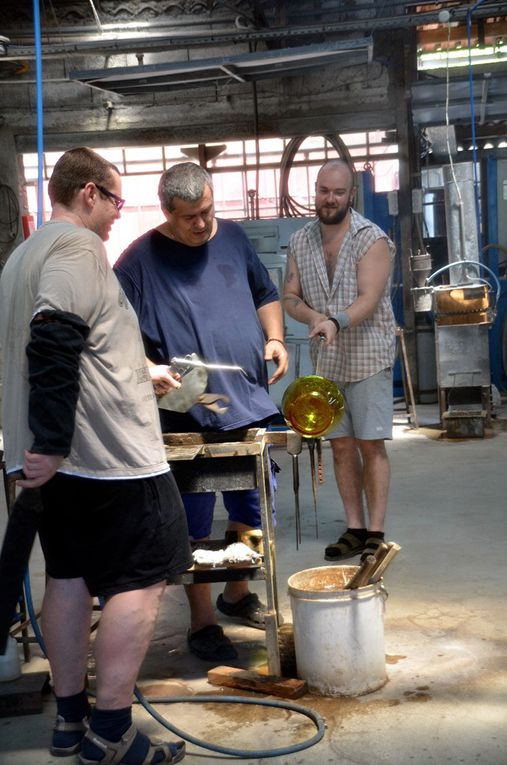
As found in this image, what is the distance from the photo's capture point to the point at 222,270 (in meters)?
2.98

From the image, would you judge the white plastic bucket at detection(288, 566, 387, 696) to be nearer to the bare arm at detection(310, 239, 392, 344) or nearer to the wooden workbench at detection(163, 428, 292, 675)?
the wooden workbench at detection(163, 428, 292, 675)

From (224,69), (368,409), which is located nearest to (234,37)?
(224,69)

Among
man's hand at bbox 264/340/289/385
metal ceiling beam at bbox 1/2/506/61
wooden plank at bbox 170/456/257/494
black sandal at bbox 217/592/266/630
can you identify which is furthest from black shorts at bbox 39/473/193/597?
metal ceiling beam at bbox 1/2/506/61

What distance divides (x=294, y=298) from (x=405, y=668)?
172cm

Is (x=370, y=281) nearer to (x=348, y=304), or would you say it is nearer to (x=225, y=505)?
(x=348, y=304)

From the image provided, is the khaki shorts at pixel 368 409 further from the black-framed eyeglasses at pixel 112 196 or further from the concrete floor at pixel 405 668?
the black-framed eyeglasses at pixel 112 196

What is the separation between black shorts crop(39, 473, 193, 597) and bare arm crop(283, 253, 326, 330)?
5.67 feet

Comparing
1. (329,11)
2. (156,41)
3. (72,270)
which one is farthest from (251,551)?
(329,11)

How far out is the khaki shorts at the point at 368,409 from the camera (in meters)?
3.83

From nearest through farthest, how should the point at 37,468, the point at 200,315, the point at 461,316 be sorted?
the point at 37,468, the point at 200,315, the point at 461,316

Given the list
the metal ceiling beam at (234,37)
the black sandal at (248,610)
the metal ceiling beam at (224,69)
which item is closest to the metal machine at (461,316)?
the metal ceiling beam at (234,37)

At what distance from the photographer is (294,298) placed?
3.97 meters

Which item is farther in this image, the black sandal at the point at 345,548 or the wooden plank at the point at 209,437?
the black sandal at the point at 345,548

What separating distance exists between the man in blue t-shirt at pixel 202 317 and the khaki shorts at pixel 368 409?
904 mm
